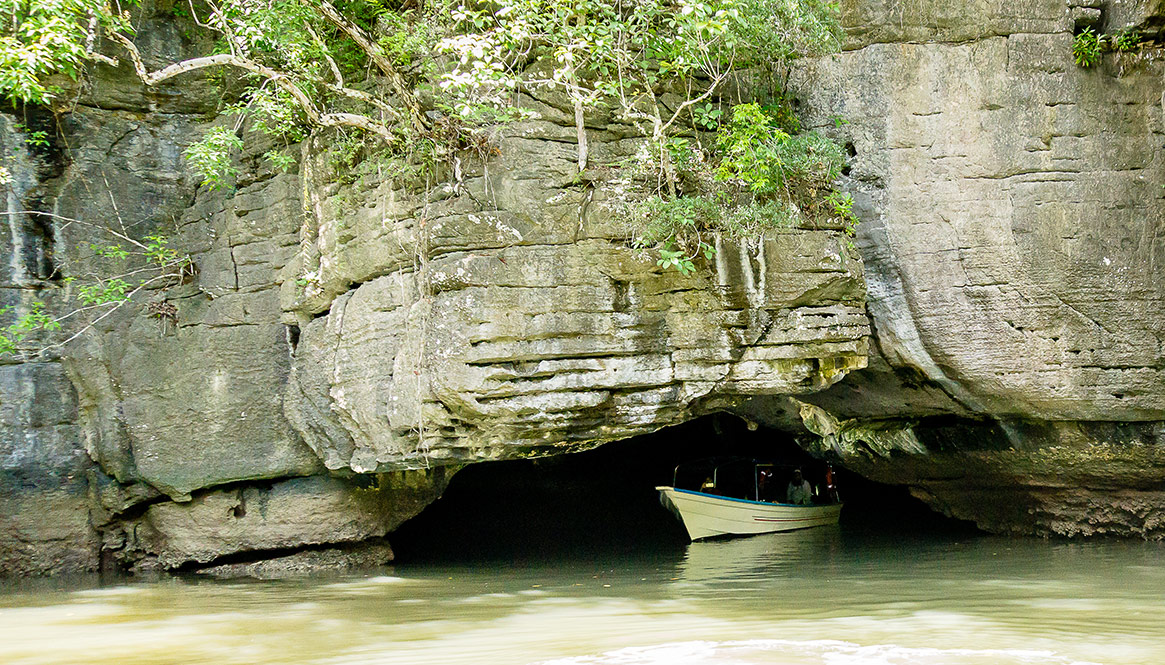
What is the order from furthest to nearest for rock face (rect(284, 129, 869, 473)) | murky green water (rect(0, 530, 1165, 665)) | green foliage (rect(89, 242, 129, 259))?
green foliage (rect(89, 242, 129, 259)) → rock face (rect(284, 129, 869, 473)) → murky green water (rect(0, 530, 1165, 665))

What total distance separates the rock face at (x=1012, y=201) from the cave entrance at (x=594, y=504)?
4041mm

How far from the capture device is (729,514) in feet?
40.8

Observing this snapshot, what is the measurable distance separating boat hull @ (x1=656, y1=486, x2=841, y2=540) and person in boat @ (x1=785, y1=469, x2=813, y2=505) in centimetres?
69

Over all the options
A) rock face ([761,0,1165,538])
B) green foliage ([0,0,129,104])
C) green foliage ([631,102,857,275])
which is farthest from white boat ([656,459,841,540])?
green foliage ([0,0,129,104])

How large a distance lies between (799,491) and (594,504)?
350 cm

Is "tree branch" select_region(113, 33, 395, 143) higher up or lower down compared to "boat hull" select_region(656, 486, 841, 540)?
higher up

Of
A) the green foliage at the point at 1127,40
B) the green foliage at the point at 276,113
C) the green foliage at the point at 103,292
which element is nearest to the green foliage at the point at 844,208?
the green foliage at the point at 1127,40

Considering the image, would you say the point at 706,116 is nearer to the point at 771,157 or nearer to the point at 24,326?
the point at 771,157

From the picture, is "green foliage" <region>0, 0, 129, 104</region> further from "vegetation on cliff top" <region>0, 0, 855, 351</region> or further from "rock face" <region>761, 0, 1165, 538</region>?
"rock face" <region>761, 0, 1165, 538</region>

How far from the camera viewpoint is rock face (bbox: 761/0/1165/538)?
8.79m

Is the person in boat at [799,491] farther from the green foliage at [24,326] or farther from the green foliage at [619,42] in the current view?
the green foliage at [24,326]

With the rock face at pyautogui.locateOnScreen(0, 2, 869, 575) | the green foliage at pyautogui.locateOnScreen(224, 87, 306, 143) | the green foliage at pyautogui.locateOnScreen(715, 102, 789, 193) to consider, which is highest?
the green foliage at pyautogui.locateOnScreen(224, 87, 306, 143)

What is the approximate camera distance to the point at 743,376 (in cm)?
834

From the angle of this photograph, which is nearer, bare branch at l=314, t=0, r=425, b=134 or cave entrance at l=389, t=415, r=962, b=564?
bare branch at l=314, t=0, r=425, b=134
